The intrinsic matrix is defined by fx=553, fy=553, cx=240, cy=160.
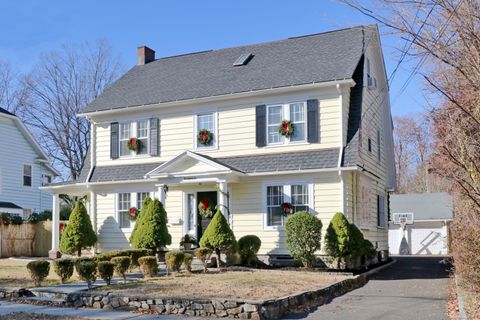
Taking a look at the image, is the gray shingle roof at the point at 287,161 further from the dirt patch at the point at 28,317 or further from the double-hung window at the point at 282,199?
the dirt patch at the point at 28,317

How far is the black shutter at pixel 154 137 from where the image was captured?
2061 centimetres

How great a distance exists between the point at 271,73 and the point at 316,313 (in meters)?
10.9

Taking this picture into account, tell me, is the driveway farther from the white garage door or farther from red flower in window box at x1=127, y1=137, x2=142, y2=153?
the white garage door

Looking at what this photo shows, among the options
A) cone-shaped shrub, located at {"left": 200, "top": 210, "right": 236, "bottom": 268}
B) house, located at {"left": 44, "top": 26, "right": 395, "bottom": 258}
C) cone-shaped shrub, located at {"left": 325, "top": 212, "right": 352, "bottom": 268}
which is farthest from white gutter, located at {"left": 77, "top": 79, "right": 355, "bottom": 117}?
cone-shaped shrub, located at {"left": 200, "top": 210, "right": 236, "bottom": 268}

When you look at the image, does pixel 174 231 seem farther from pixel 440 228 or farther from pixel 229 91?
pixel 440 228

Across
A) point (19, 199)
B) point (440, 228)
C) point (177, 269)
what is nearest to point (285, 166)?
point (177, 269)

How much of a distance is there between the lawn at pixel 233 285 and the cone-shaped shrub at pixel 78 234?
6649 mm

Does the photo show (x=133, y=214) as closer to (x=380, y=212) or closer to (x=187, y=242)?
(x=187, y=242)

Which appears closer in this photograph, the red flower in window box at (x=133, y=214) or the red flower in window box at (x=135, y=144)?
the red flower in window box at (x=133, y=214)

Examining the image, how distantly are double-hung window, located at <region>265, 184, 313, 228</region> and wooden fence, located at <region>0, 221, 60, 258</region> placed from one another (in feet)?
41.3

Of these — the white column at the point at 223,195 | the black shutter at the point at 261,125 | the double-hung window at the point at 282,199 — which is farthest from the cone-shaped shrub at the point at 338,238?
the black shutter at the point at 261,125

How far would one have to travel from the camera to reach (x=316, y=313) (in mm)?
10445

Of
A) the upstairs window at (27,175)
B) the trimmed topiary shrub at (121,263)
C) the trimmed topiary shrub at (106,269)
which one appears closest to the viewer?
the trimmed topiary shrub at (106,269)

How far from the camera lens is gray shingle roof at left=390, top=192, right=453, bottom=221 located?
3597 centimetres
